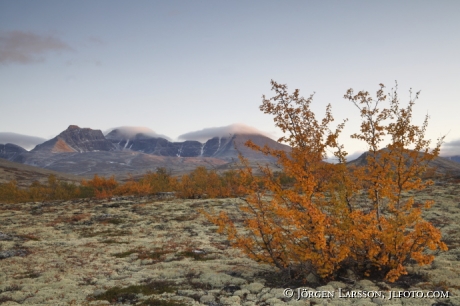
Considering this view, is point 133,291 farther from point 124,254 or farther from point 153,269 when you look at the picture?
point 124,254

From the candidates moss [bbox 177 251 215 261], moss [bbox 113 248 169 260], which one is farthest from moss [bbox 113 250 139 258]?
moss [bbox 177 251 215 261]

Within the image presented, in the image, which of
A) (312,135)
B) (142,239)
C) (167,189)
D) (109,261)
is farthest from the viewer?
(167,189)

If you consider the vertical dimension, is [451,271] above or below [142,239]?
above

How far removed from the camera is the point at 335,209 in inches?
460

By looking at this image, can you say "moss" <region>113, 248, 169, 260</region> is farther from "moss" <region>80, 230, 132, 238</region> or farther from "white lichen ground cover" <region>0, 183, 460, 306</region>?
"moss" <region>80, 230, 132, 238</region>

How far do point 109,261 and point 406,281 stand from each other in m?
14.0

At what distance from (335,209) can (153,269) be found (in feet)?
29.5

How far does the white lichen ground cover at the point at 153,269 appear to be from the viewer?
11000 millimetres

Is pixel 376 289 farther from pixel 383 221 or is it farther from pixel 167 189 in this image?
pixel 167 189

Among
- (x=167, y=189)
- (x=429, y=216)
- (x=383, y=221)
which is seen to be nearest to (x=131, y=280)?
(x=383, y=221)

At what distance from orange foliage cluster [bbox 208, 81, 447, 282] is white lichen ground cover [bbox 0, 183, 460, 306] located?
964 mm

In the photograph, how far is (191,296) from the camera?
11.2 meters

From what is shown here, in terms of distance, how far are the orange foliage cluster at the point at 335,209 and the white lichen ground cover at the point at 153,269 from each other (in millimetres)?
964

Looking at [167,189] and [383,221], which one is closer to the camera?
[383,221]
